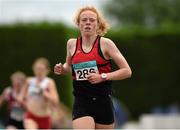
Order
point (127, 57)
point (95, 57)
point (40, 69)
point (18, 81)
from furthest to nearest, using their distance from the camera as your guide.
Answer: 1. point (127, 57)
2. point (18, 81)
3. point (40, 69)
4. point (95, 57)

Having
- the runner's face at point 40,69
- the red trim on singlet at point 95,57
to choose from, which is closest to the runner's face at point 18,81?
the runner's face at point 40,69

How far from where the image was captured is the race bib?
9094 mm

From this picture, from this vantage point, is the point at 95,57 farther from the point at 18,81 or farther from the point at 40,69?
the point at 18,81

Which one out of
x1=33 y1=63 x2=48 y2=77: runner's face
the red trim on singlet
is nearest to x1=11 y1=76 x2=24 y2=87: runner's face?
x1=33 y1=63 x2=48 y2=77: runner's face

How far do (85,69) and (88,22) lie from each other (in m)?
0.54

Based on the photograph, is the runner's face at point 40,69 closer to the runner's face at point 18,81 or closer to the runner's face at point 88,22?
the runner's face at point 18,81

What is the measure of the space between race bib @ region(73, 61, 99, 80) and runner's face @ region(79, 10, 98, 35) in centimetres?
36

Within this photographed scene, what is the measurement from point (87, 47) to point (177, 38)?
21567mm

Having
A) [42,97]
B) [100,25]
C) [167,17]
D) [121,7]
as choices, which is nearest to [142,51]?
[42,97]

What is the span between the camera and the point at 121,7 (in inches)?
2749

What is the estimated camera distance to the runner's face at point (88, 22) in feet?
30.1

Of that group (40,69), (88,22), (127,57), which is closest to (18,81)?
(40,69)

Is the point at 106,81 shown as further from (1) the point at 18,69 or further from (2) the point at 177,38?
(2) the point at 177,38

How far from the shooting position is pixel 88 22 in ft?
30.1
